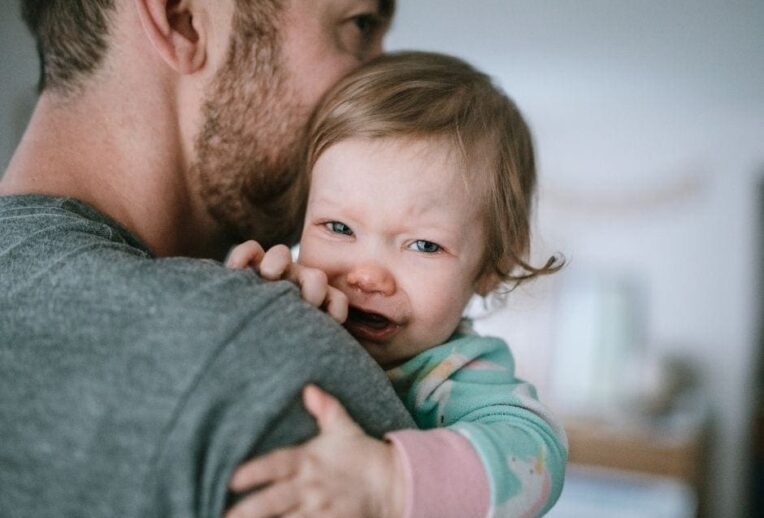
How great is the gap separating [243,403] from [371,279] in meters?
0.38

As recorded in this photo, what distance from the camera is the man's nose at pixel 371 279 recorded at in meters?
0.90

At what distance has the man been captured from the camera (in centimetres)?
53

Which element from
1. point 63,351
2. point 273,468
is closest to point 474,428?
point 273,468

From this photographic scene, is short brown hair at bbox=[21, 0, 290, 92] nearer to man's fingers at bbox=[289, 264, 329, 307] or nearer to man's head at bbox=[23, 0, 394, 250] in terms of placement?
man's head at bbox=[23, 0, 394, 250]

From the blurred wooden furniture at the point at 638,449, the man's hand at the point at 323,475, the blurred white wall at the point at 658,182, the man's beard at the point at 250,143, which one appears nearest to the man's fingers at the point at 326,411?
the man's hand at the point at 323,475

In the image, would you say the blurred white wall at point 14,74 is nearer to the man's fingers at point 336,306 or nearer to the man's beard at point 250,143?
the man's beard at point 250,143

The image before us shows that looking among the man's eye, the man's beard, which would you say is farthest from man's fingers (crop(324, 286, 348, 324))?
the man's beard

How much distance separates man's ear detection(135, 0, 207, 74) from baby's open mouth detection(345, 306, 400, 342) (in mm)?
415

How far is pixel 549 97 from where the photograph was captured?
5.25 metres

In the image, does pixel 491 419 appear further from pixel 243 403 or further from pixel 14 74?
pixel 14 74

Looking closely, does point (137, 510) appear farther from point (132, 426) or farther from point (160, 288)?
point (160, 288)

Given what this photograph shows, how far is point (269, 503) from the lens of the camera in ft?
1.82

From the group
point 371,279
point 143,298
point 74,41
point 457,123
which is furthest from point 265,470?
point 74,41

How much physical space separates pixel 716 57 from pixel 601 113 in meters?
1.18
